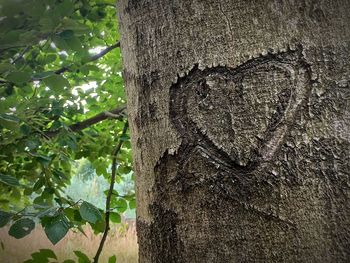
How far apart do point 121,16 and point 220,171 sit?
0.38 metres

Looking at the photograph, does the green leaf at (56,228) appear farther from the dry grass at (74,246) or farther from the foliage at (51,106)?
the dry grass at (74,246)

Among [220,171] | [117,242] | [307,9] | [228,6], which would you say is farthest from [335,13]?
[117,242]

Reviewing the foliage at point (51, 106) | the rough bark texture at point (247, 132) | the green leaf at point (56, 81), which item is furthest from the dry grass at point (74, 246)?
the rough bark texture at point (247, 132)

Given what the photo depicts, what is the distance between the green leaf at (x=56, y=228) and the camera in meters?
0.97

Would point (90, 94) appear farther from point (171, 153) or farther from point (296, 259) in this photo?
point (296, 259)

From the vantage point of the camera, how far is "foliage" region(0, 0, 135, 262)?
1169 mm

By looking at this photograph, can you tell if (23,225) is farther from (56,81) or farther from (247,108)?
(247,108)

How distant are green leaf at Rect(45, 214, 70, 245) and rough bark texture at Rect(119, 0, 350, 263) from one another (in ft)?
1.57

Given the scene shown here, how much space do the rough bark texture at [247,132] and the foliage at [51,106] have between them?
1.85 feet

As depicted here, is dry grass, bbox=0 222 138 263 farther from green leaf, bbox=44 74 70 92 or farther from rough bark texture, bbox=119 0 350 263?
rough bark texture, bbox=119 0 350 263

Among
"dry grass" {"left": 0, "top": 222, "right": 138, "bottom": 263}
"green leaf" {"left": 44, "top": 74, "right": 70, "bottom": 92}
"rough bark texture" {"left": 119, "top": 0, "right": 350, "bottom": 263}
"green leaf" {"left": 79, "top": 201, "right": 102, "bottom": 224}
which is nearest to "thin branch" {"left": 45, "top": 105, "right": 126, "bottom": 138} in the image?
"green leaf" {"left": 44, "top": 74, "right": 70, "bottom": 92}

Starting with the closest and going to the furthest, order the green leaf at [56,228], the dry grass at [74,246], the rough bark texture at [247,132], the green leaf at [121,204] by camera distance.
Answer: the rough bark texture at [247,132]
the green leaf at [56,228]
the green leaf at [121,204]
the dry grass at [74,246]

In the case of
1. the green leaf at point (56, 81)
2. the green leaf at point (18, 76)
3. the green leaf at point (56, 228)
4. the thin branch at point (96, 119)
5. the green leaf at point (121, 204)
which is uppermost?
the green leaf at point (18, 76)

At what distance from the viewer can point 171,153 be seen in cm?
55
